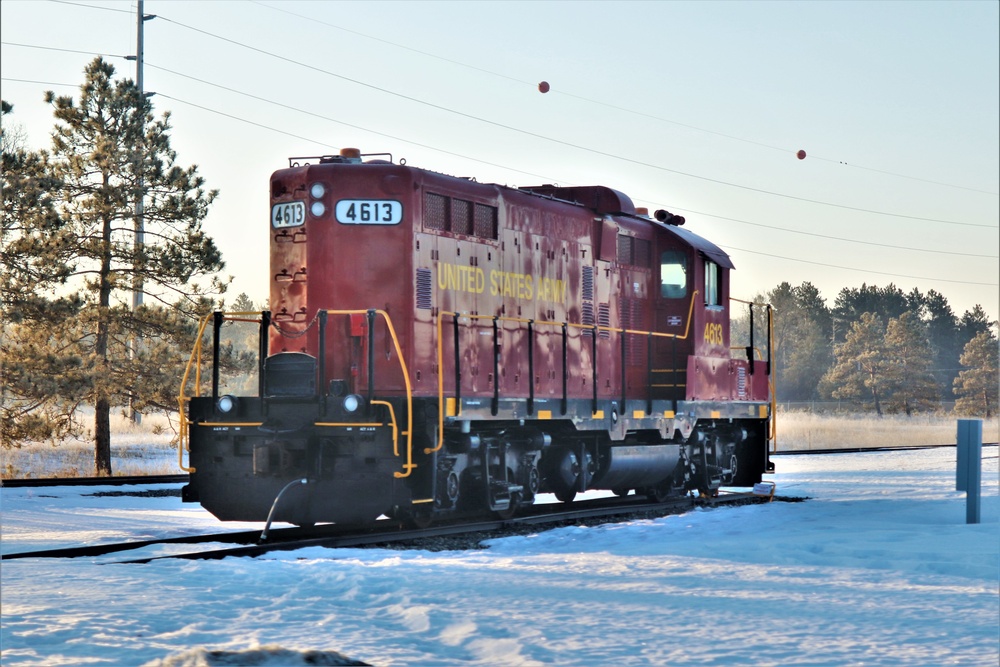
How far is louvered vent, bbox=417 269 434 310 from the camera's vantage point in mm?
13742

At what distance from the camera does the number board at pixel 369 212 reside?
1373 centimetres

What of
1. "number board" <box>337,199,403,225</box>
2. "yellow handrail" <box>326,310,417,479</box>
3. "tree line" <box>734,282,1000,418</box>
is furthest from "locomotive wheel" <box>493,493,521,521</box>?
"tree line" <box>734,282,1000,418</box>

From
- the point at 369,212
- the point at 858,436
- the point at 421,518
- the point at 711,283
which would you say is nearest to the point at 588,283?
the point at 711,283

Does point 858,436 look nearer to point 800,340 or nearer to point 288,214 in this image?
point 288,214

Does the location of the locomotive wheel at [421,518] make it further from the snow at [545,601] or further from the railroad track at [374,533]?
the snow at [545,601]

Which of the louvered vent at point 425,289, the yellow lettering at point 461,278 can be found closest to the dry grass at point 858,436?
the yellow lettering at point 461,278

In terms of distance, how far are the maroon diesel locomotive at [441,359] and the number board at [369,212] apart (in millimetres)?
16

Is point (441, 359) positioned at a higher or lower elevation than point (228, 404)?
higher

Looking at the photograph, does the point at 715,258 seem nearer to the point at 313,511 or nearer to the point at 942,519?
the point at 942,519

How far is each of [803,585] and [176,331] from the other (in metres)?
17.6

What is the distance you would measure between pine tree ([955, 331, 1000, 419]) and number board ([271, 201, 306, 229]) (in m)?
74.4

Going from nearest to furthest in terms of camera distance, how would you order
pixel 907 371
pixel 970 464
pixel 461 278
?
pixel 461 278 < pixel 970 464 < pixel 907 371

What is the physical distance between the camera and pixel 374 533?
12.9 metres

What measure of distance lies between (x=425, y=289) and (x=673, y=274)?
577 cm
